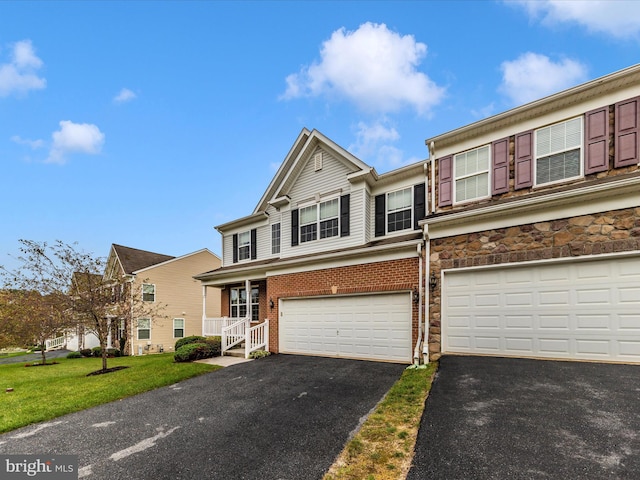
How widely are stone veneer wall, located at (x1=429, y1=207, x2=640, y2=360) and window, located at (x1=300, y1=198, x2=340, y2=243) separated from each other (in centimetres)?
435

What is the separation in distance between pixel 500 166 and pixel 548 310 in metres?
3.98

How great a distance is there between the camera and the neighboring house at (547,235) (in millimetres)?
6301

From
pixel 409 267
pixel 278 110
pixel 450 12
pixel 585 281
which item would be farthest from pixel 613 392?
pixel 278 110

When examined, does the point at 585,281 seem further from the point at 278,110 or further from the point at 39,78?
the point at 39,78

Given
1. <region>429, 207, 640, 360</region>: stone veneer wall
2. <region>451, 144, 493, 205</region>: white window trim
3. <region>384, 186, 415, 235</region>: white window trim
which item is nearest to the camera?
<region>429, 207, 640, 360</region>: stone veneer wall

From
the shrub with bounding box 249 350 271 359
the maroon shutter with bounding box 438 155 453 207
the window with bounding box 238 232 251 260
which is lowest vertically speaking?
the shrub with bounding box 249 350 271 359

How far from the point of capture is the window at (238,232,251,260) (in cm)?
1561

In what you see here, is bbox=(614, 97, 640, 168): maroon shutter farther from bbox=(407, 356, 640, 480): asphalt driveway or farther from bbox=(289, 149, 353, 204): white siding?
bbox=(289, 149, 353, 204): white siding

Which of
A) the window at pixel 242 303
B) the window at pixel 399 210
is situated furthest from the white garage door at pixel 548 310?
the window at pixel 242 303

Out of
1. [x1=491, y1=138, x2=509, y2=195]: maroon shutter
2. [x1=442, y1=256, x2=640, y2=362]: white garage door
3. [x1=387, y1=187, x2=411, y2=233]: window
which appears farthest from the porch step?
[x1=491, y1=138, x2=509, y2=195]: maroon shutter

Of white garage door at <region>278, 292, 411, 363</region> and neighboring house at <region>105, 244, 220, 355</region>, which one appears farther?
neighboring house at <region>105, 244, 220, 355</region>

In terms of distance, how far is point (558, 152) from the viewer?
→ 771cm

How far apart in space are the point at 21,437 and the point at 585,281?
36.4 feet

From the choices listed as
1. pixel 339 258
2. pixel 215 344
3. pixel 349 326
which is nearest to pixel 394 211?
pixel 339 258
